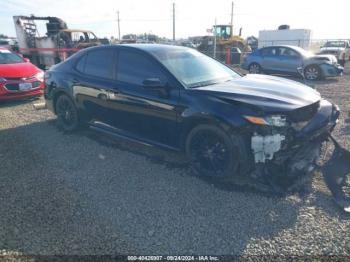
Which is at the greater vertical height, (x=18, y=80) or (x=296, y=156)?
(x=18, y=80)

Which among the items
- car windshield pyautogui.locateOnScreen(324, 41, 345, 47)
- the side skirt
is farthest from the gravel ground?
car windshield pyautogui.locateOnScreen(324, 41, 345, 47)

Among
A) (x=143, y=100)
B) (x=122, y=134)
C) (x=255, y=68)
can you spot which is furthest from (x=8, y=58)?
(x=255, y=68)

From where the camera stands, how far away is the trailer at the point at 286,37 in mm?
29109

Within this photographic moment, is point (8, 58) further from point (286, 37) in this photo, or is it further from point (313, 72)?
point (286, 37)

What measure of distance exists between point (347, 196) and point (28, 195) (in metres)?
3.77

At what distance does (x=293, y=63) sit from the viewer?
12258 mm

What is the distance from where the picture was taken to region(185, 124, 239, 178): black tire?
11.3 ft

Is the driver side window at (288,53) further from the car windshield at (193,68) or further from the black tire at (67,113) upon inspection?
the black tire at (67,113)

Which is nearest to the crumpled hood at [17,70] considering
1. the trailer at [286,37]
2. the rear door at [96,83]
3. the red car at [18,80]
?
the red car at [18,80]

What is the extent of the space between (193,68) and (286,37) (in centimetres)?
3009

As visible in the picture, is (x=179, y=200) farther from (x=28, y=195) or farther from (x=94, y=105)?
(x=94, y=105)

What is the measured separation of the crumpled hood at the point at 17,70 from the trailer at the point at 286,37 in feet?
86.5

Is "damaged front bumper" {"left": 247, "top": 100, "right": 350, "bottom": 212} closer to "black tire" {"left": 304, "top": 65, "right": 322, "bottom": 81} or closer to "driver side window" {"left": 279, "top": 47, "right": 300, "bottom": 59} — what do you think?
"black tire" {"left": 304, "top": 65, "right": 322, "bottom": 81}

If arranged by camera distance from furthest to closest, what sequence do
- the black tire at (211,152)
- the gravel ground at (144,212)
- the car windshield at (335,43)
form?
the car windshield at (335,43)
the black tire at (211,152)
the gravel ground at (144,212)
